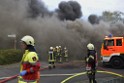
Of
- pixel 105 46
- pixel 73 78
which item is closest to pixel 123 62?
pixel 105 46

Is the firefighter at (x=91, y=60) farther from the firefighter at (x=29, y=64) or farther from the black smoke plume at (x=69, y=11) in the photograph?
the black smoke plume at (x=69, y=11)

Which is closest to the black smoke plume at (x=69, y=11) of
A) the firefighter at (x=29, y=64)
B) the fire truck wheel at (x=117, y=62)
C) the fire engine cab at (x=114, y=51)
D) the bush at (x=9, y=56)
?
the bush at (x=9, y=56)

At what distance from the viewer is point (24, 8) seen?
30.4 meters

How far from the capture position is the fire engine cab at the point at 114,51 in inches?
812

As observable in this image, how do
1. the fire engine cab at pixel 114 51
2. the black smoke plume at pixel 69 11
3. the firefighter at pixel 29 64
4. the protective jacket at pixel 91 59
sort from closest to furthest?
the firefighter at pixel 29 64
the protective jacket at pixel 91 59
the fire engine cab at pixel 114 51
the black smoke plume at pixel 69 11

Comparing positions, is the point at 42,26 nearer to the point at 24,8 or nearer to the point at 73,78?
the point at 24,8

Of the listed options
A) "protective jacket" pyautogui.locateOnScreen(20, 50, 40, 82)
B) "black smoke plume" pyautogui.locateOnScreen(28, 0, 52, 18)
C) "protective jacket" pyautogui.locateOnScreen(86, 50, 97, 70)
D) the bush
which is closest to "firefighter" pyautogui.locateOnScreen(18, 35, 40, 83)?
"protective jacket" pyautogui.locateOnScreen(20, 50, 40, 82)

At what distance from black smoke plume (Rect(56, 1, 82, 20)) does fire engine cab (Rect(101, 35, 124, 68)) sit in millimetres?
13132

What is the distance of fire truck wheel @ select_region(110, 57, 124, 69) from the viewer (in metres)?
20.5

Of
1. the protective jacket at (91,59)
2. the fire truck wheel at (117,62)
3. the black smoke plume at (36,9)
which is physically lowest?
the fire truck wheel at (117,62)

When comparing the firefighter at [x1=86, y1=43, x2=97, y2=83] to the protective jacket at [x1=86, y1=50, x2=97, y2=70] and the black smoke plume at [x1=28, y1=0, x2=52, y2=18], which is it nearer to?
the protective jacket at [x1=86, y1=50, x2=97, y2=70]

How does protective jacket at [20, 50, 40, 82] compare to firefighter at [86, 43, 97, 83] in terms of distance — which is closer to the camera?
protective jacket at [20, 50, 40, 82]

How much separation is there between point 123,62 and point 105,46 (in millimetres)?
1572

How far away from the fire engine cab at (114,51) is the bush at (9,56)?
6.20m
